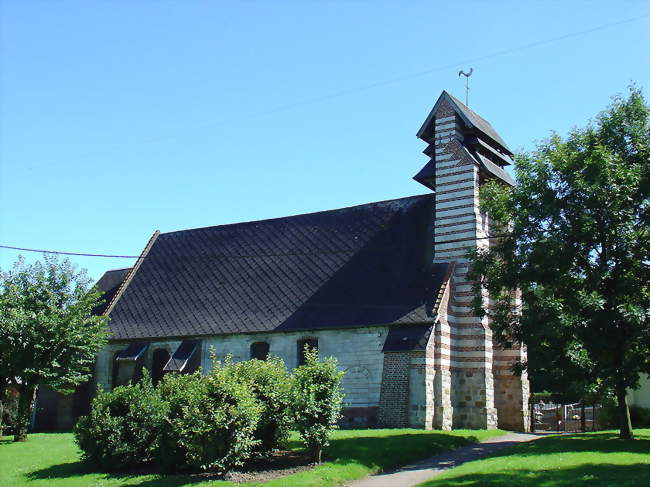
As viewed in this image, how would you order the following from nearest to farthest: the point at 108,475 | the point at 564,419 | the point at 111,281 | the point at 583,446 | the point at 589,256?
the point at 108,475 < the point at 583,446 < the point at 589,256 < the point at 564,419 < the point at 111,281

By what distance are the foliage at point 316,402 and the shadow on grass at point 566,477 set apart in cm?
313

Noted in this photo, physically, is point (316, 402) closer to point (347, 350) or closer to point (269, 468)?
point (269, 468)

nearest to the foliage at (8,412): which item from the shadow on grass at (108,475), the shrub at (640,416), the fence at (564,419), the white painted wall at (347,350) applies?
the white painted wall at (347,350)

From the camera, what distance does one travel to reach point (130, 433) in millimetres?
18656

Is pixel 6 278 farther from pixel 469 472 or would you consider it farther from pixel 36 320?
pixel 469 472

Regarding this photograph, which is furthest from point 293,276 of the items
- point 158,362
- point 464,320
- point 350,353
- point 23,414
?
point 23,414

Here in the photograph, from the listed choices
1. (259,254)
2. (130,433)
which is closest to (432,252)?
(259,254)

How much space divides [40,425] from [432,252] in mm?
20552

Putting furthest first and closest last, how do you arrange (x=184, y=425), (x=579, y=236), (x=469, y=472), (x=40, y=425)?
(x=40, y=425) → (x=579, y=236) → (x=184, y=425) → (x=469, y=472)

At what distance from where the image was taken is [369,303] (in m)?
27.4

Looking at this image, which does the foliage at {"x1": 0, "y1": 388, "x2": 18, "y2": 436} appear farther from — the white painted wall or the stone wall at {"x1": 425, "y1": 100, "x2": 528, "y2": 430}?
the stone wall at {"x1": 425, "y1": 100, "x2": 528, "y2": 430}

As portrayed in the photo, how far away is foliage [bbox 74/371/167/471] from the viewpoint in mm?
18328

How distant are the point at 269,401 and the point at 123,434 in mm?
4412

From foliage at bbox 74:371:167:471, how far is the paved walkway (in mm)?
6110
